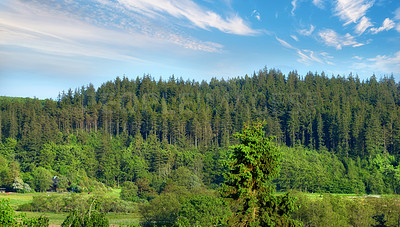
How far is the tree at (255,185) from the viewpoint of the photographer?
57.1 feet

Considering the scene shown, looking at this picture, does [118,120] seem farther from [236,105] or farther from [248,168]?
[248,168]

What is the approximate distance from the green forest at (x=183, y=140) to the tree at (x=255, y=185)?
1677 inches

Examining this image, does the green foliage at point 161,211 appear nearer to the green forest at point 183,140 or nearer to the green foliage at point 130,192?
the green forest at point 183,140

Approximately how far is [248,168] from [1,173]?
88842mm

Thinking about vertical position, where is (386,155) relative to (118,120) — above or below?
below

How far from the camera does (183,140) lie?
Answer: 118m

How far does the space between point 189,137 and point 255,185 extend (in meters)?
107

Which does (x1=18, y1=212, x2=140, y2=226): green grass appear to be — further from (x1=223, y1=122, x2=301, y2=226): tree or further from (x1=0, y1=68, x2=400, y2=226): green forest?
(x1=223, y1=122, x2=301, y2=226): tree

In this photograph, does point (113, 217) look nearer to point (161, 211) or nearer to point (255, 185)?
point (161, 211)

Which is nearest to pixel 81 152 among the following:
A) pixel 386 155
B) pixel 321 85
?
pixel 386 155

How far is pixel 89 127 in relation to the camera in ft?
449

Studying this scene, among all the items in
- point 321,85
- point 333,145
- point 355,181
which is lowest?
point 355,181

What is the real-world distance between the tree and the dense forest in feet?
194

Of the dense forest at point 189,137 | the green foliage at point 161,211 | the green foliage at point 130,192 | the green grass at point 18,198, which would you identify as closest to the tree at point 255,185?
the green foliage at point 161,211
